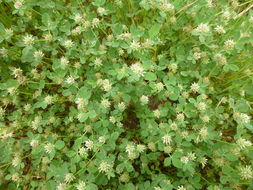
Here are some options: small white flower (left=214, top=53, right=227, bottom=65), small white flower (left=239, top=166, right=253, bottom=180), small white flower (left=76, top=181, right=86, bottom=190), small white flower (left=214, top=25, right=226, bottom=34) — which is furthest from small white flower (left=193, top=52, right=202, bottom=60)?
small white flower (left=76, top=181, right=86, bottom=190)

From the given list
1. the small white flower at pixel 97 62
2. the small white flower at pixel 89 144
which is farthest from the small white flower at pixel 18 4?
the small white flower at pixel 89 144

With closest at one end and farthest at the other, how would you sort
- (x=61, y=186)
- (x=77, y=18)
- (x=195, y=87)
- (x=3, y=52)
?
(x=61, y=186) → (x=77, y=18) → (x=195, y=87) → (x=3, y=52)

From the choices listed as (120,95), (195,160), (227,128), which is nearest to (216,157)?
(195,160)

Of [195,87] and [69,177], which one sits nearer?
[69,177]

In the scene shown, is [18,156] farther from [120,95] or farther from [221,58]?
[221,58]

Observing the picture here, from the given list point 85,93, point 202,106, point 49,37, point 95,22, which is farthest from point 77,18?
point 202,106

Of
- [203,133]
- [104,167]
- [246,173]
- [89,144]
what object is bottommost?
[246,173]

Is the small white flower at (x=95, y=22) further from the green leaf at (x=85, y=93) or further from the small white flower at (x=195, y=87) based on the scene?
the small white flower at (x=195, y=87)

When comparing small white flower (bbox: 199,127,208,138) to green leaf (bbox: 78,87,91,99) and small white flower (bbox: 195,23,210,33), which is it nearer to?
small white flower (bbox: 195,23,210,33)

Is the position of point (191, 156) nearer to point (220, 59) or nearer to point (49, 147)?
point (220, 59)
